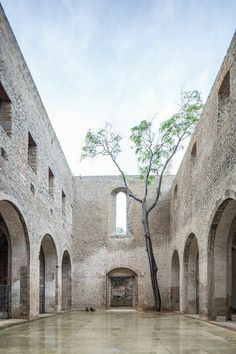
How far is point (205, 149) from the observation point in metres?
13.9

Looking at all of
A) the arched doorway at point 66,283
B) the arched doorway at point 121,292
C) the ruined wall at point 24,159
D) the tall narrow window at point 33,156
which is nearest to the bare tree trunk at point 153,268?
the arched doorway at point 66,283

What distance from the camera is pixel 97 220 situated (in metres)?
24.0

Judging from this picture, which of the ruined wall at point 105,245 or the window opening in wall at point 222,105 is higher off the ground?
the window opening in wall at point 222,105

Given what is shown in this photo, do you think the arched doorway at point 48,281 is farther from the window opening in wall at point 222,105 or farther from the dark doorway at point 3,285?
the window opening in wall at point 222,105

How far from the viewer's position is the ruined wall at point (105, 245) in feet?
76.1

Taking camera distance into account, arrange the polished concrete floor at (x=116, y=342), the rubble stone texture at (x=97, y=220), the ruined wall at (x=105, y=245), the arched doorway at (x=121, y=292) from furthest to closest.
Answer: the arched doorway at (x=121, y=292) < the ruined wall at (x=105, y=245) < the rubble stone texture at (x=97, y=220) < the polished concrete floor at (x=116, y=342)

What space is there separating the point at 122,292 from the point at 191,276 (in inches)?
368

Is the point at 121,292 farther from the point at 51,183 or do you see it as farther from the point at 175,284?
the point at 51,183

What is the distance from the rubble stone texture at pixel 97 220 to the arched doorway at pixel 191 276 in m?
0.04

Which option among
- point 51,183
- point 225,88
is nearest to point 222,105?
point 225,88

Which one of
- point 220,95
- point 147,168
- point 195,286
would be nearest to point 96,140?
point 147,168

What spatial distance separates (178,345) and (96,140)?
15791 mm

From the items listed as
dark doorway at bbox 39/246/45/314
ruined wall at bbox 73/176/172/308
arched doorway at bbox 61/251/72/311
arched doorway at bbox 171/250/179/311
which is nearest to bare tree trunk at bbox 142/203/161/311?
arched doorway at bbox 171/250/179/311

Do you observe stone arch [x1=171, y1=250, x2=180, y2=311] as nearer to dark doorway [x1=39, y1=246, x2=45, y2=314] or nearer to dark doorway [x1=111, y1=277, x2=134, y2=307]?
dark doorway [x1=111, y1=277, x2=134, y2=307]
